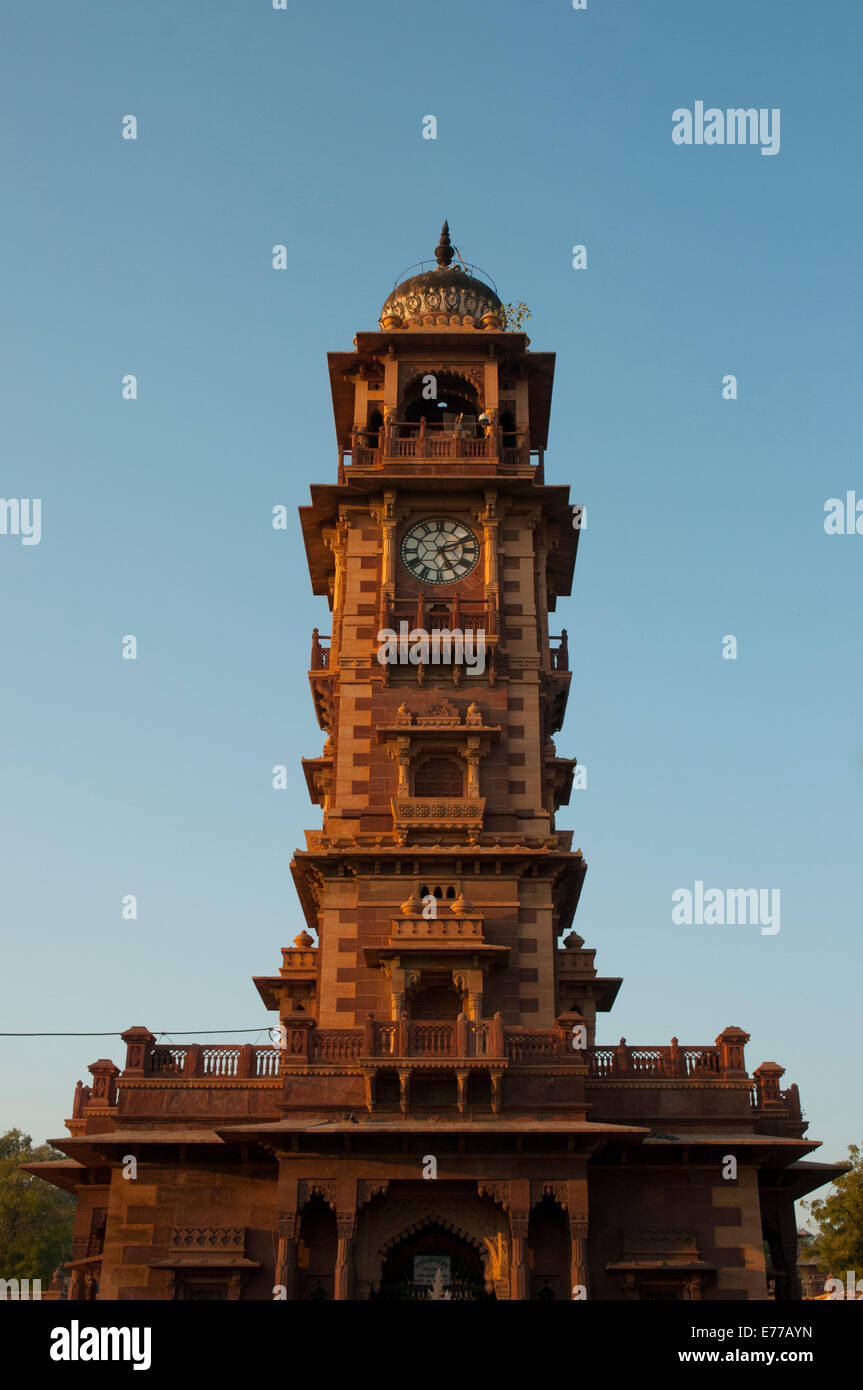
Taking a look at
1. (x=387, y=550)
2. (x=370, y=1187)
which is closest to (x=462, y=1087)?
(x=370, y=1187)

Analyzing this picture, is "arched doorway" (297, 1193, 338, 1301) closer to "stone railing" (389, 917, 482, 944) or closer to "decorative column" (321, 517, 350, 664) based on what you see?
"stone railing" (389, 917, 482, 944)

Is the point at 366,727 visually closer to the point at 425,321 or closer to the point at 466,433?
the point at 466,433

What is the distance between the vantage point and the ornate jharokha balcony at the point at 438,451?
145ft

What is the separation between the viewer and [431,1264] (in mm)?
33906

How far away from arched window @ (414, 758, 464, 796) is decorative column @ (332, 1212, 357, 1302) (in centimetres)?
1230

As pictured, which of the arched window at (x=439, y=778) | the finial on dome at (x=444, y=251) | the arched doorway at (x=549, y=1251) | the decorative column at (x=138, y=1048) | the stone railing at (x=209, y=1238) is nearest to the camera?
the arched doorway at (x=549, y=1251)

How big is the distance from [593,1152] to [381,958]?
7.21 m

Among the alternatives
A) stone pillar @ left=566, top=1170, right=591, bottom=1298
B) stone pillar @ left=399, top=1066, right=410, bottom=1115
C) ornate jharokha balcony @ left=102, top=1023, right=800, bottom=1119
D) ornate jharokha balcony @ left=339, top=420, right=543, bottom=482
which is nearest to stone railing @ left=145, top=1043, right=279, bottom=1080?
ornate jharokha balcony @ left=102, top=1023, right=800, bottom=1119

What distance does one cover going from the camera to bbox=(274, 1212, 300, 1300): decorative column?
32.1m

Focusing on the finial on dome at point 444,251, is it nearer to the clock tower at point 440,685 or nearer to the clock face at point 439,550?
the clock tower at point 440,685

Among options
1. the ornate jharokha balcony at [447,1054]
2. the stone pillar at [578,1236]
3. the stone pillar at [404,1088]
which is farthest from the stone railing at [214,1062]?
the stone pillar at [578,1236]

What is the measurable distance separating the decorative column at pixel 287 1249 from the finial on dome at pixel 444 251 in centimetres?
3268
